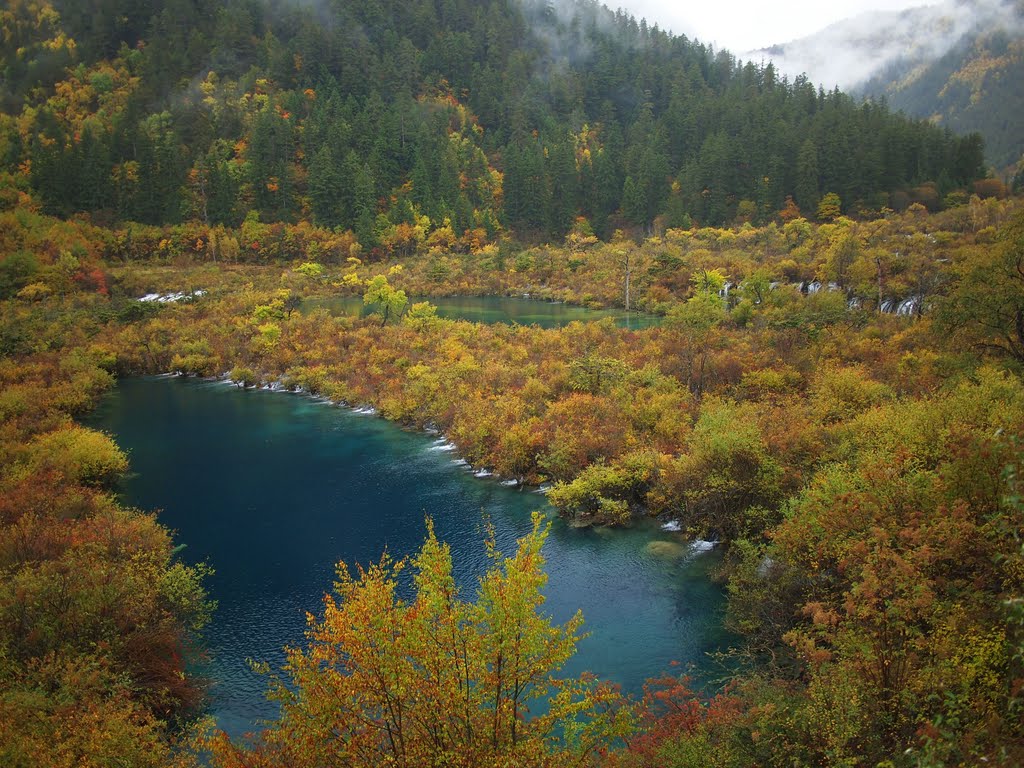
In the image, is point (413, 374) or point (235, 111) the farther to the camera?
point (235, 111)

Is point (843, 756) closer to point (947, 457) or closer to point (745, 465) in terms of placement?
point (947, 457)

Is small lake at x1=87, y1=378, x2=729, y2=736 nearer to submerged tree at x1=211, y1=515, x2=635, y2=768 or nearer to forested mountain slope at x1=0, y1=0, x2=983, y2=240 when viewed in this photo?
submerged tree at x1=211, y1=515, x2=635, y2=768

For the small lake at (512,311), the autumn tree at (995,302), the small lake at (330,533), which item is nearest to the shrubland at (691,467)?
the autumn tree at (995,302)

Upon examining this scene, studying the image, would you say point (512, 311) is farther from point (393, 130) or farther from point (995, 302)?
point (393, 130)

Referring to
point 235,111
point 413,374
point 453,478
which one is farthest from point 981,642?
point 235,111

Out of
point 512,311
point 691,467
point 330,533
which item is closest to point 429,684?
point 691,467

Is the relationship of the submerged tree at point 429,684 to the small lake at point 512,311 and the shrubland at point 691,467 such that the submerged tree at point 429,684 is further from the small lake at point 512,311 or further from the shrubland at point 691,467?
the small lake at point 512,311

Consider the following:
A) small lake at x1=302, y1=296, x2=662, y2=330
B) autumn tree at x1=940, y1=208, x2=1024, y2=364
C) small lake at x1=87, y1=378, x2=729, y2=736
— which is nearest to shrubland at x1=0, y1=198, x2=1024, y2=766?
autumn tree at x1=940, y1=208, x2=1024, y2=364
